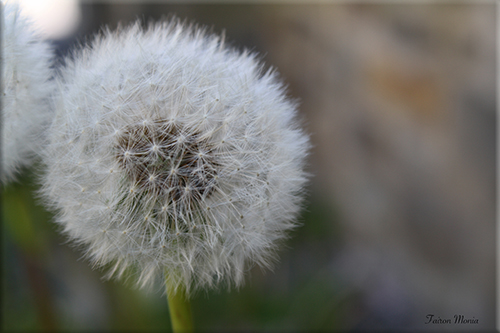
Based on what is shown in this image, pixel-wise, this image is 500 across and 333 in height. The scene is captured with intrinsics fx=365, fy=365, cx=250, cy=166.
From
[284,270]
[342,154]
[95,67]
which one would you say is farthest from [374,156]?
[95,67]

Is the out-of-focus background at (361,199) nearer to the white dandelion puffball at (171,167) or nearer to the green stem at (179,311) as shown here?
the white dandelion puffball at (171,167)

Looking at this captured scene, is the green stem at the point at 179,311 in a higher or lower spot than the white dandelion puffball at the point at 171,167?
lower

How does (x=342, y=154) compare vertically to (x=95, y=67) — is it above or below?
below

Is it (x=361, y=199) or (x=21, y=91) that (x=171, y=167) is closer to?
(x=21, y=91)

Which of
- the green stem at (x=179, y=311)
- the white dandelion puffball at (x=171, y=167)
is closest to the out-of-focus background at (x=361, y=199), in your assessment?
the white dandelion puffball at (x=171, y=167)

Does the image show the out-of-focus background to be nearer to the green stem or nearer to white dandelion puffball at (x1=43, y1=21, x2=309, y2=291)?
white dandelion puffball at (x1=43, y1=21, x2=309, y2=291)

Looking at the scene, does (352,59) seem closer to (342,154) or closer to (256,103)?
(342,154)
